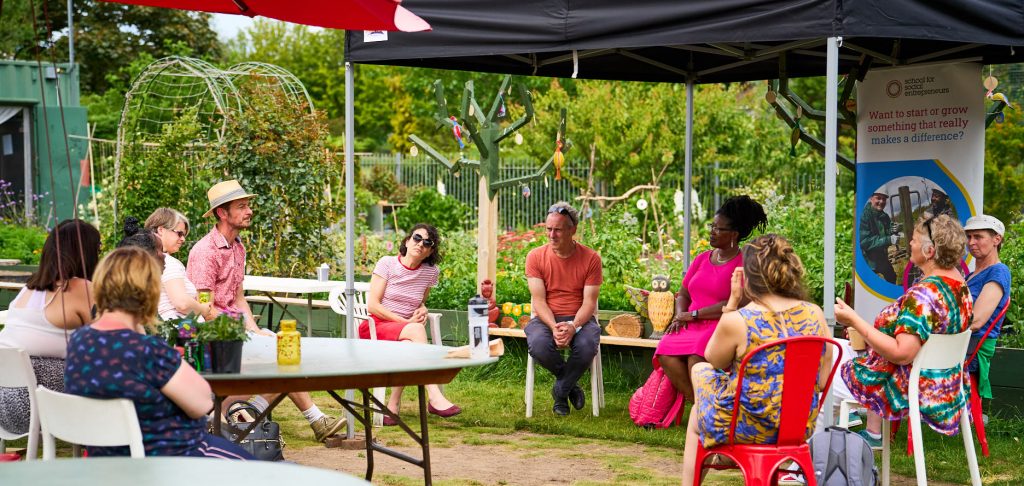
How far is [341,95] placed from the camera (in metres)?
30.0

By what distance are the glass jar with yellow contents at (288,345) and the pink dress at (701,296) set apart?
240cm

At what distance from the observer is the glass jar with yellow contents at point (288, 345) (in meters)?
4.04

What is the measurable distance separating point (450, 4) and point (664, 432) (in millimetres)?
2550

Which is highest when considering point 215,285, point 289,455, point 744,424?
point 215,285

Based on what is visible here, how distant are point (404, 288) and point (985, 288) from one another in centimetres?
293

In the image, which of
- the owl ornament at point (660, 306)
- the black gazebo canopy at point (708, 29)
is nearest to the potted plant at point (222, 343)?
the black gazebo canopy at point (708, 29)

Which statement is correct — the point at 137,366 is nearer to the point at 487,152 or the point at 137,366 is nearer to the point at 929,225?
the point at 929,225

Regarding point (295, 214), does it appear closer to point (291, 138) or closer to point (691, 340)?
point (291, 138)

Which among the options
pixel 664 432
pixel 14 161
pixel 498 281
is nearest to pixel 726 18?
pixel 664 432

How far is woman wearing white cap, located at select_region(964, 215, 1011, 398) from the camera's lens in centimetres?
499

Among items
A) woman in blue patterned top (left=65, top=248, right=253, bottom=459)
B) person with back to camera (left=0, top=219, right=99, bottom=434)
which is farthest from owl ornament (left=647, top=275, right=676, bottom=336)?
woman in blue patterned top (left=65, top=248, right=253, bottom=459)

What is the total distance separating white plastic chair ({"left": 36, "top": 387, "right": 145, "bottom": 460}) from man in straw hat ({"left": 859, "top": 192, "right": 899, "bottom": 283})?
4.16 meters

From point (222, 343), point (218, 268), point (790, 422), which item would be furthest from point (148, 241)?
point (790, 422)

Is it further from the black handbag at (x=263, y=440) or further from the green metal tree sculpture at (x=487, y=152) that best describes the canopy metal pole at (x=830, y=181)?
the green metal tree sculpture at (x=487, y=152)
